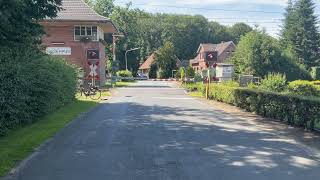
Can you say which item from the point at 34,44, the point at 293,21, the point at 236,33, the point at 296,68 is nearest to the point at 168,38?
the point at 236,33

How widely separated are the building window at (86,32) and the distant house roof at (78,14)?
3.73ft

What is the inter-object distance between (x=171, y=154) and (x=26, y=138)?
440cm

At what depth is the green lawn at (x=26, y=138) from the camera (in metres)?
10.7

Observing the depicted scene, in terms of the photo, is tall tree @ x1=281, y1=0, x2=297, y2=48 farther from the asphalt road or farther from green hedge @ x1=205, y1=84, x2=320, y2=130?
the asphalt road

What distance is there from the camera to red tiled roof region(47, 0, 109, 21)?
5103cm

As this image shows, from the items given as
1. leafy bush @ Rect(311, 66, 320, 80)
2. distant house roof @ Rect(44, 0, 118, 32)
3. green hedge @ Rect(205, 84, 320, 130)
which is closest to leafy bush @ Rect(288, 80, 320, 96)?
green hedge @ Rect(205, 84, 320, 130)

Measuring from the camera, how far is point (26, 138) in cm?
1385

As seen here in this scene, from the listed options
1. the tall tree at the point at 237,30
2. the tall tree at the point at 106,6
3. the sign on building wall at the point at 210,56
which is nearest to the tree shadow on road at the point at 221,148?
the sign on building wall at the point at 210,56

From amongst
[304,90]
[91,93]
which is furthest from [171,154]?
[91,93]

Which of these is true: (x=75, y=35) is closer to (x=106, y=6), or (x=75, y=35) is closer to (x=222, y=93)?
(x=222, y=93)

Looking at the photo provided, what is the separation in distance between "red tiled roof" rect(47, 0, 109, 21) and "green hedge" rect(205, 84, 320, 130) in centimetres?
2646

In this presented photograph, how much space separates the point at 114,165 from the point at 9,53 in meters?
7.80

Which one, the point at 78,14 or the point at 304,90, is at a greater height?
the point at 78,14

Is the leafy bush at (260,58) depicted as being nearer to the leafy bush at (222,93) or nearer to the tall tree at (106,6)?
the tall tree at (106,6)
